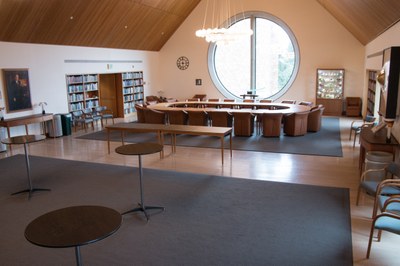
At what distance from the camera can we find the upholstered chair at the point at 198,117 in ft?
35.0

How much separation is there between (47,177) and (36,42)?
544 cm

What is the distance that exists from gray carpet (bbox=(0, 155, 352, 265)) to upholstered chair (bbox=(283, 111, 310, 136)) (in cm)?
423

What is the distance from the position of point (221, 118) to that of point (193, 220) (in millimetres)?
6138

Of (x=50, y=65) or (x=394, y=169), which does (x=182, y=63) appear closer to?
(x=50, y=65)

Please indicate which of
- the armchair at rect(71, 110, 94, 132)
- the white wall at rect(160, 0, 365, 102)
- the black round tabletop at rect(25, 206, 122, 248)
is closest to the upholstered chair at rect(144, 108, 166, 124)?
the armchair at rect(71, 110, 94, 132)

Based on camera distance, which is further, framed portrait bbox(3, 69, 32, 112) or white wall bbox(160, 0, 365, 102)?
white wall bbox(160, 0, 365, 102)

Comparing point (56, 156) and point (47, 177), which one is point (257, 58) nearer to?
point (56, 156)

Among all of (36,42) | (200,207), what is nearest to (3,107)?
(36,42)

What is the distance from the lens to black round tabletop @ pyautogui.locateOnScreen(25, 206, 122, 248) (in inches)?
91.7

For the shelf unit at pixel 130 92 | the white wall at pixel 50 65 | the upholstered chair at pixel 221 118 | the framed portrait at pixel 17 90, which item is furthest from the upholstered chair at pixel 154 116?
the framed portrait at pixel 17 90

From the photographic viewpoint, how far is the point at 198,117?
1074 cm

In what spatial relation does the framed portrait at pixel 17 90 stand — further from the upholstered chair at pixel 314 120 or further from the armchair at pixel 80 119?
the upholstered chair at pixel 314 120

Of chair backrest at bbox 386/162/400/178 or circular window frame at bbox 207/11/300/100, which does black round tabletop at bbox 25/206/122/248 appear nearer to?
chair backrest at bbox 386/162/400/178

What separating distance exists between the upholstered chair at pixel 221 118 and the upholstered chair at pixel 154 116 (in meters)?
1.67
